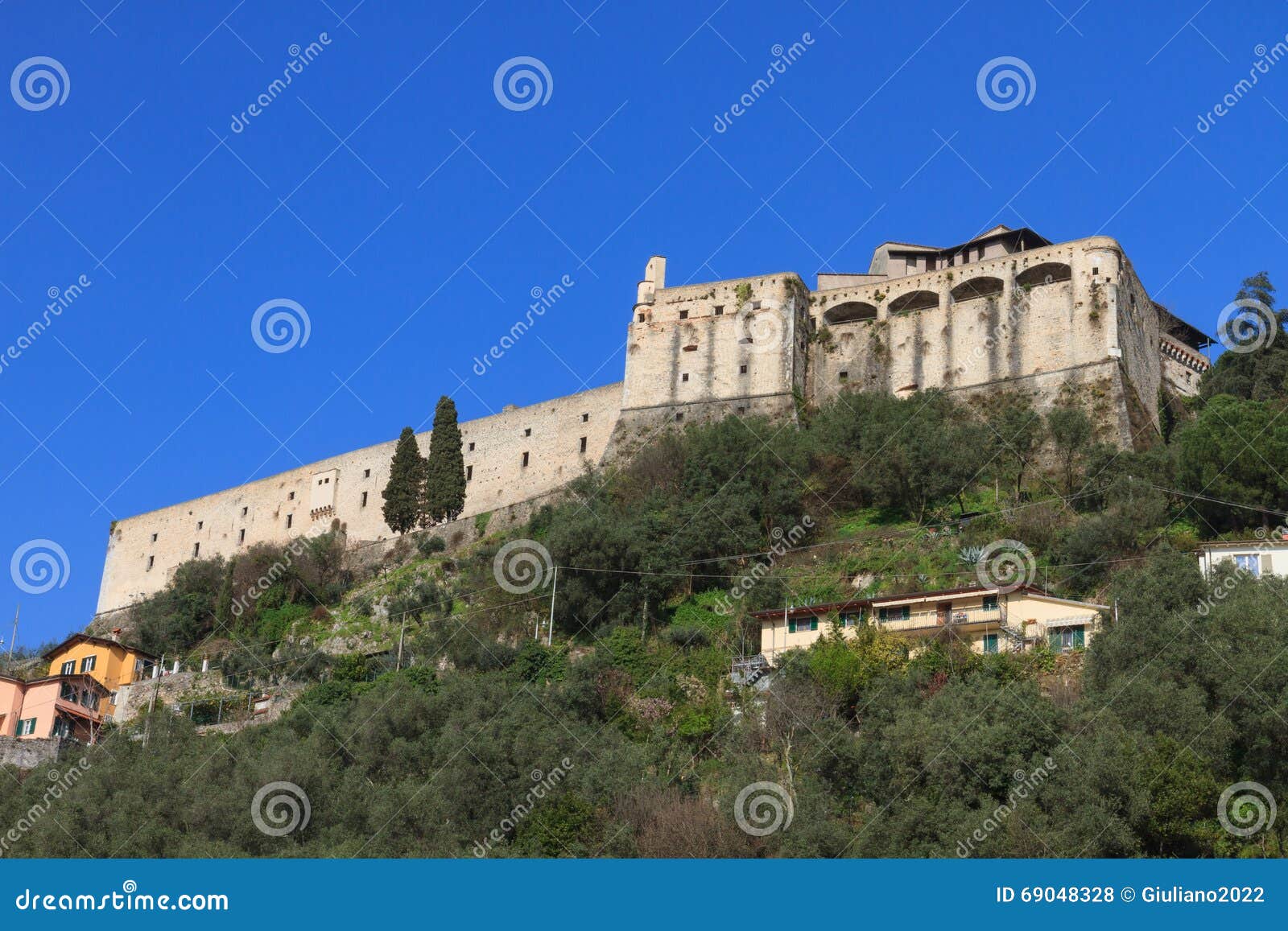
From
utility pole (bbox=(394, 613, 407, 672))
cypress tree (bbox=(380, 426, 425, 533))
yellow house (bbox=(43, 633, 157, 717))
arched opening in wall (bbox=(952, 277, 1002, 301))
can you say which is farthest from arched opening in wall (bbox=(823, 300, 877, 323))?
yellow house (bbox=(43, 633, 157, 717))

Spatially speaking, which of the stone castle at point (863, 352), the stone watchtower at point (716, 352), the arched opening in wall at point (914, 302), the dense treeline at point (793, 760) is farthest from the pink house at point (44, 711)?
the arched opening in wall at point (914, 302)

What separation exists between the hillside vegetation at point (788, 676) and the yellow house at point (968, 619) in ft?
2.21

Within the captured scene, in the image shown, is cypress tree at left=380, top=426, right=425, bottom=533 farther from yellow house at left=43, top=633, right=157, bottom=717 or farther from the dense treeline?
the dense treeline

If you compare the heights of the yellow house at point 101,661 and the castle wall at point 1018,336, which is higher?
the castle wall at point 1018,336

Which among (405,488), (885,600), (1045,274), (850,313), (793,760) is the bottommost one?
(793,760)

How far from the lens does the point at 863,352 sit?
49719 millimetres

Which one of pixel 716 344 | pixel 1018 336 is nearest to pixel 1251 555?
pixel 1018 336

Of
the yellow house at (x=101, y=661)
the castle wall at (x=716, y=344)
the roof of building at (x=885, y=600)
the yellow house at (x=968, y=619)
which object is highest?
the castle wall at (x=716, y=344)

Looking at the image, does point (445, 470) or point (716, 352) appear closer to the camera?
point (716, 352)

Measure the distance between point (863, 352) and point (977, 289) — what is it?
159 inches

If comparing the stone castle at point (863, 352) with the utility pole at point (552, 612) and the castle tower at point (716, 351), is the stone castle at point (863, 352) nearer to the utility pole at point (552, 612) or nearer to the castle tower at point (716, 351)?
the castle tower at point (716, 351)

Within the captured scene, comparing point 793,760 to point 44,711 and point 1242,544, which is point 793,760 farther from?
point 44,711

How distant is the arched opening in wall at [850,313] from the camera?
167ft

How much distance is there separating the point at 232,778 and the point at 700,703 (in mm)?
9459
